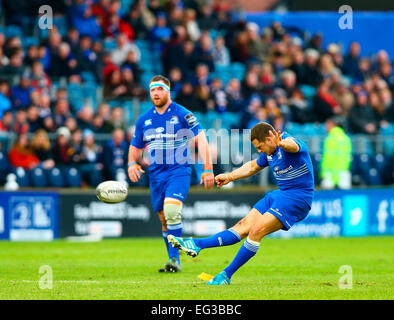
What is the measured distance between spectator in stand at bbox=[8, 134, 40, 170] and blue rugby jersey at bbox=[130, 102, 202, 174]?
22.9ft

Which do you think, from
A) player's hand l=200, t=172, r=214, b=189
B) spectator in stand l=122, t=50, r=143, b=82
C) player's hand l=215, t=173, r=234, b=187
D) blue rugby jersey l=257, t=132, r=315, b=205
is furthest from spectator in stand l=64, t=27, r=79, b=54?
blue rugby jersey l=257, t=132, r=315, b=205

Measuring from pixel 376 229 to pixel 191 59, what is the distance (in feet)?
22.2

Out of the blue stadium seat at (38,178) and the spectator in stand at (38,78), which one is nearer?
the blue stadium seat at (38,178)

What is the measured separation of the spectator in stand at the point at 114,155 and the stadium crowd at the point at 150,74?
2cm

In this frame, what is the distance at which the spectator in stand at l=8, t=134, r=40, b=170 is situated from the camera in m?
18.5

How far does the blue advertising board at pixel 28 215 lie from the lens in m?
18.2

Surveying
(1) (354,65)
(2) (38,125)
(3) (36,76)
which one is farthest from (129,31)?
(1) (354,65)

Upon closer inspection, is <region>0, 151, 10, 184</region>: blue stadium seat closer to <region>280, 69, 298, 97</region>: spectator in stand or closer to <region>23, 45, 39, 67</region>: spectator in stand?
<region>23, 45, 39, 67</region>: spectator in stand

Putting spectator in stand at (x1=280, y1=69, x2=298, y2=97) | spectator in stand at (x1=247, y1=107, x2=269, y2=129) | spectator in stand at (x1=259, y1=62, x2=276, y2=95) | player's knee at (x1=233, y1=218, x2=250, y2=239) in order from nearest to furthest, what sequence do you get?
1. player's knee at (x1=233, y1=218, x2=250, y2=239)
2. spectator in stand at (x1=247, y1=107, x2=269, y2=129)
3. spectator in stand at (x1=259, y1=62, x2=276, y2=95)
4. spectator in stand at (x1=280, y1=69, x2=298, y2=97)

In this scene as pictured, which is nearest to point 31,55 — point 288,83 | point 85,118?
point 85,118

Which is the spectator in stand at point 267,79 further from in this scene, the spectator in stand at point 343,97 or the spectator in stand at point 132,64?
the spectator in stand at point 132,64

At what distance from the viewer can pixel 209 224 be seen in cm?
1942

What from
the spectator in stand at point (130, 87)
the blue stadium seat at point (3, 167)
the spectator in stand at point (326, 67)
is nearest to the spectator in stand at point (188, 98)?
the spectator in stand at point (130, 87)

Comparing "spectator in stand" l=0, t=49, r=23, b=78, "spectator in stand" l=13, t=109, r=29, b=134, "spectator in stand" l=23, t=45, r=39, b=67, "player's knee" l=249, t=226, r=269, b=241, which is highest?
"spectator in stand" l=23, t=45, r=39, b=67
